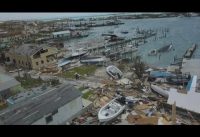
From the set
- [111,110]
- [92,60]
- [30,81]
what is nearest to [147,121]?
[111,110]

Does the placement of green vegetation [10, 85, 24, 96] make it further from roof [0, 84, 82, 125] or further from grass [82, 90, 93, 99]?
grass [82, 90, 93, 99]

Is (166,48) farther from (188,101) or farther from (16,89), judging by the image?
(16,89)

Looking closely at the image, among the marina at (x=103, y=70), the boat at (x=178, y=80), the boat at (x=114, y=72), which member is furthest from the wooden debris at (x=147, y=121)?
the boat at (x=114, y=72)

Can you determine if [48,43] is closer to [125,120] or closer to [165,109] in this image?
[125,120]

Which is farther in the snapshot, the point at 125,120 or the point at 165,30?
the point at 165,30
